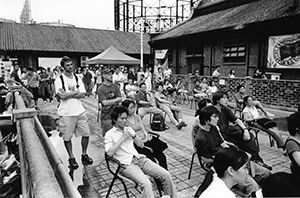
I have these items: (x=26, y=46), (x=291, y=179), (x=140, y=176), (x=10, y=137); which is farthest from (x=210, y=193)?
(x=26, y=46)

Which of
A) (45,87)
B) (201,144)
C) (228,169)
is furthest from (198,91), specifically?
(228,169)

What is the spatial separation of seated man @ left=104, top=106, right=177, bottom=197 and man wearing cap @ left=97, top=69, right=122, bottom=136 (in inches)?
53.1

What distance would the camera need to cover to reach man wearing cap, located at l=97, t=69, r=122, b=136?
4.99m

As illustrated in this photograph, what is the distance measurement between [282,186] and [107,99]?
3810 mm

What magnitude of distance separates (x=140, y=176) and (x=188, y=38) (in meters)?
16.3

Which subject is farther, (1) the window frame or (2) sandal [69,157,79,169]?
(1) the window frame

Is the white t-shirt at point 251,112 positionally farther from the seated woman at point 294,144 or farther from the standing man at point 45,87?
the standing man at point 45,87

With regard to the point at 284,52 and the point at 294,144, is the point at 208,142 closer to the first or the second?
the point at 294,144

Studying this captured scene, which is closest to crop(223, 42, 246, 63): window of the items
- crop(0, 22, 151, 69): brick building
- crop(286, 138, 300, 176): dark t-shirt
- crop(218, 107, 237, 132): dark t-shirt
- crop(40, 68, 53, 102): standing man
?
crop(40, 68, 53, 102): standing man

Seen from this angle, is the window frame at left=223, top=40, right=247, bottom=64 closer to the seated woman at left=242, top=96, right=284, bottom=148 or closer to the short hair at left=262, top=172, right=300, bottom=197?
the seated woman at left=242, top=96, right=284, bottom=148

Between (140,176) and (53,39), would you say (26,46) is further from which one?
(140,176)

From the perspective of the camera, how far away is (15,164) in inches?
149

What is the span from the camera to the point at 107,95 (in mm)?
5172

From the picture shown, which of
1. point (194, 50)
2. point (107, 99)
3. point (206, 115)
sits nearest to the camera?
point (206, 115)
